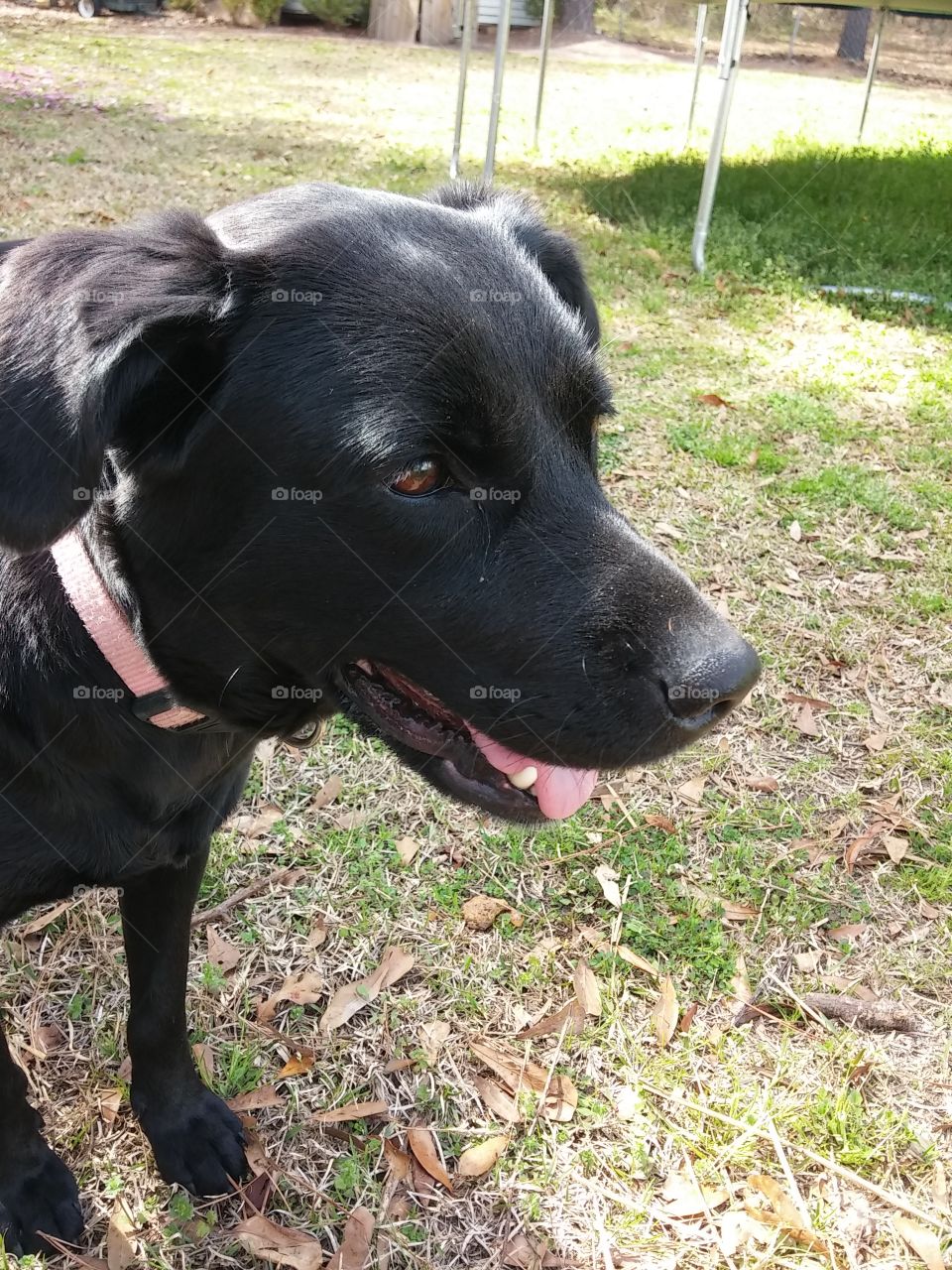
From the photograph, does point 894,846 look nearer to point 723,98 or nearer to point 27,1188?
point 27,1188

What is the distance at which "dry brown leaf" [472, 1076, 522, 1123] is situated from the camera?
2.17 metres

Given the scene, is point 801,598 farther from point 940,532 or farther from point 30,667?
point 30,667

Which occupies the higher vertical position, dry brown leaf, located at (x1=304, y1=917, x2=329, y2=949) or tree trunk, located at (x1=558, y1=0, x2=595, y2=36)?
tree trunk, located at (x1=558, y1=0, x2=595, y2=36)

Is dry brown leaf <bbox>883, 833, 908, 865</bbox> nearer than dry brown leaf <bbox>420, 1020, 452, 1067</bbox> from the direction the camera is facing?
No

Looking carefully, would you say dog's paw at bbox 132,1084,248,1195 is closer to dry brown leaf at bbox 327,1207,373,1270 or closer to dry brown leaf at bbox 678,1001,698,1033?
dry brown leaf at bbox 327,1207,373,1270

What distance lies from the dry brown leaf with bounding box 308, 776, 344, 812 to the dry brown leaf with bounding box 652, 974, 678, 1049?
103 centimetres

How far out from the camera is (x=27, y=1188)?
75.5 inches

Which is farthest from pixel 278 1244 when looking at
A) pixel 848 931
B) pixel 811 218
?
pixel 811 218

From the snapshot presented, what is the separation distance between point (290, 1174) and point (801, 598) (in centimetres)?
268

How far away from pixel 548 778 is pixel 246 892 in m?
1.16

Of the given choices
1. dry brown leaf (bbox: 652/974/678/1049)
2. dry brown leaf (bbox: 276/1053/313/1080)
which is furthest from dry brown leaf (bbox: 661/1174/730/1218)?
dry brown leaf (bbox: 276/1053/313/1080)

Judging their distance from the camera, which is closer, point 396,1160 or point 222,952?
point 396,1160

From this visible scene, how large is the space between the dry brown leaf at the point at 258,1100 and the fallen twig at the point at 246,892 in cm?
48

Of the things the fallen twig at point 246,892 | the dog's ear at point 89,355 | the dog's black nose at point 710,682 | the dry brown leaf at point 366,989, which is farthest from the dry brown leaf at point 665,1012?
the dog's ear at point 89,355
